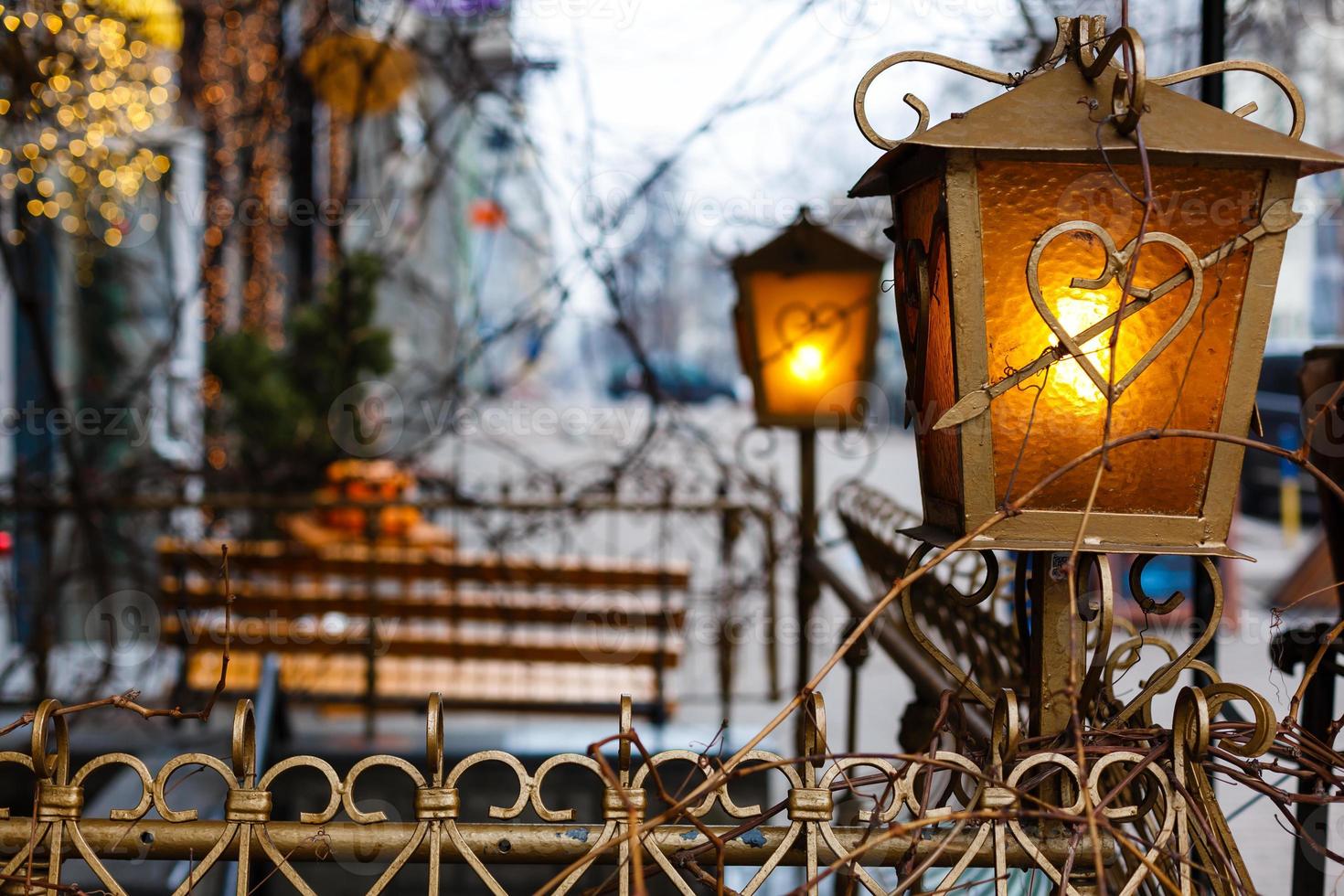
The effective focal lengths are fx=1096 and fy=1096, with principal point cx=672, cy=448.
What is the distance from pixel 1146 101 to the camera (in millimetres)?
1165

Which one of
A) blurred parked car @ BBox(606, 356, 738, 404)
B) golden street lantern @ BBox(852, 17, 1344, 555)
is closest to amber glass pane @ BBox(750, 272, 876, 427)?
golden street lantern @ BBox(852, 17, 1344, 555)

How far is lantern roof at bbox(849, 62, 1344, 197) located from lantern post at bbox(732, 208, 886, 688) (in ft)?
6.50

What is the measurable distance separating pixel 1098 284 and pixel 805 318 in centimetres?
215

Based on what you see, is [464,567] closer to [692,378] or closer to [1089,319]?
[1089,319]

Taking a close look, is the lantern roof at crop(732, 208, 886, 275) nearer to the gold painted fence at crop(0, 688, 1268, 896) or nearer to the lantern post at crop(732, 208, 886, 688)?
the lantern post at crop(732, 208, 886, 688)

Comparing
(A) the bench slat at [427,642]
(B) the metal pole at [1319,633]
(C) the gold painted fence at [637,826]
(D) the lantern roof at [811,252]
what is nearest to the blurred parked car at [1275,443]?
(A) the bench slat at [427,642]

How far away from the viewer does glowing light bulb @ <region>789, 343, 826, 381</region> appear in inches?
129

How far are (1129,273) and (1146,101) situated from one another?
0.22 meters

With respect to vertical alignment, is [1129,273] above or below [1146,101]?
Answer: below

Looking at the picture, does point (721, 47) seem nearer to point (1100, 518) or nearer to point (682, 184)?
point (682, 184)

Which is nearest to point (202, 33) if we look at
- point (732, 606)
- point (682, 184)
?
point (682, 184)

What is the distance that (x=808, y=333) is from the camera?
3.26 m

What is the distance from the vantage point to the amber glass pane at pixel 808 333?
3.22m

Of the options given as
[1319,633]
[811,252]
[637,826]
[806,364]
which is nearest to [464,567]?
[806,364]
